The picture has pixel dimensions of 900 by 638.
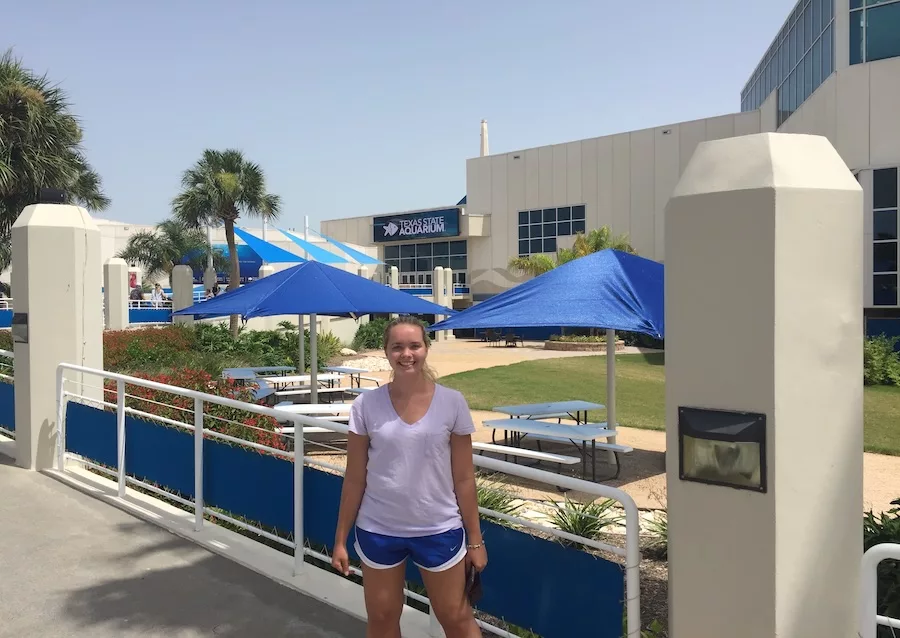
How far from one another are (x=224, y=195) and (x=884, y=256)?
2263 cm

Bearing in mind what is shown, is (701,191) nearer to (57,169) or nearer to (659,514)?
(659,514)

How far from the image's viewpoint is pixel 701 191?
2.73m

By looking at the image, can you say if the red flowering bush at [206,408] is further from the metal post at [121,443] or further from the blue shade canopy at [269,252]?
the blue shade canopy at [269,252]

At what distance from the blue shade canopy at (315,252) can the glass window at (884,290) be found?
2442cm

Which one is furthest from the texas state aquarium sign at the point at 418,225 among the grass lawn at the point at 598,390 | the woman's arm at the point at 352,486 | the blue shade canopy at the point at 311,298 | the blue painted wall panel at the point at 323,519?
the woman's arm at the point at 352,486

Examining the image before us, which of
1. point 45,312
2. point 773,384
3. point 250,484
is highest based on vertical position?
point 45,312

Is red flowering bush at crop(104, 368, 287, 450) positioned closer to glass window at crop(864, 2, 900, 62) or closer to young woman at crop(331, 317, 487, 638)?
young woman at crop(331, 317, 487, 638)

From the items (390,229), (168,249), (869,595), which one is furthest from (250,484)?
(168,249)

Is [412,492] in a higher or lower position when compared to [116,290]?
lower

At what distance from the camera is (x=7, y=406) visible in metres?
8.81

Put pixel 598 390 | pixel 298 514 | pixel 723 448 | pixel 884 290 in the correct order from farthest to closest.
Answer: pixel 884 290 → pixel 598 390 → pixel 298 514 → pixel 723 448

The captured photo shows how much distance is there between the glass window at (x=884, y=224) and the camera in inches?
869

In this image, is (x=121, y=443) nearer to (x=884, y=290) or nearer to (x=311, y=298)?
(x=311, y=298)

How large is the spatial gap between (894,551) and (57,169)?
26.4m
